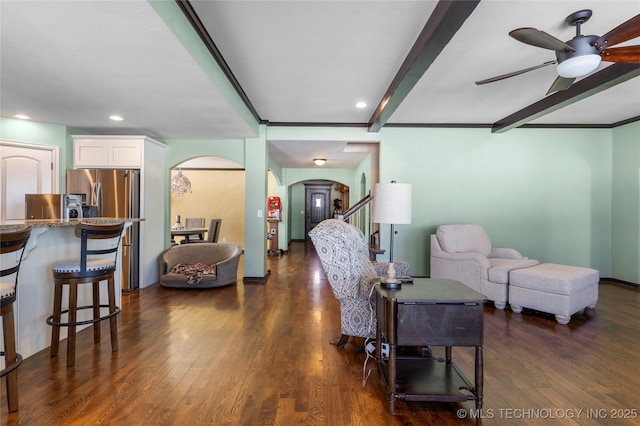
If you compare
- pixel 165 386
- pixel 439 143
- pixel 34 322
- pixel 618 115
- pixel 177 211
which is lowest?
pixel 165 386

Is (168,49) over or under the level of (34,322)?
over

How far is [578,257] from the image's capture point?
17.9 ft

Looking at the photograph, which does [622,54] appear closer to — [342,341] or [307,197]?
[342,341]

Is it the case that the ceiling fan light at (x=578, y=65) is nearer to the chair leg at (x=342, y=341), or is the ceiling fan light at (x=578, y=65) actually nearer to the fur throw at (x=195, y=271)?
the chair leg at (x=342, y=341)

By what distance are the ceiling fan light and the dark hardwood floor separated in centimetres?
225

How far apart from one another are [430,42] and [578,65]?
109 cm

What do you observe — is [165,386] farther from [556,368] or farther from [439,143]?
[439,143]

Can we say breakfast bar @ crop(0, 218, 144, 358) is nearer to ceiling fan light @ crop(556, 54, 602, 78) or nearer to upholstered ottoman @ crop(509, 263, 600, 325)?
ceiling fan light @ crop(556, 54, 602, 78)

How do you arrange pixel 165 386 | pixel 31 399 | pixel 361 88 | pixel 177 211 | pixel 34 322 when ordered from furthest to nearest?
pixel 177 211
pixel 361 88
pixel 34 322
pixel 165 386
pixel 31 399

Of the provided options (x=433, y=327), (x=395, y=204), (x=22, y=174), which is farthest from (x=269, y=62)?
(x=22, y=174)

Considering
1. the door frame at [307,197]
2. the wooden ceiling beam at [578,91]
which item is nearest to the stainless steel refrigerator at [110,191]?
the wooden ceiling beam at [578,91]

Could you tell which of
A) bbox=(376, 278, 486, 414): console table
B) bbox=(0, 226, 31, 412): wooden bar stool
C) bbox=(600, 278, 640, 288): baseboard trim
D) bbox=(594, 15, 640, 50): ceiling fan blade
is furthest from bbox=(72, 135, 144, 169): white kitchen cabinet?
bbox=(600, 278, 640, 288): baseboard trim

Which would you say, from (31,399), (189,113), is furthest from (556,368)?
(189,113)

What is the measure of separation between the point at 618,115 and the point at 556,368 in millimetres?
4572
